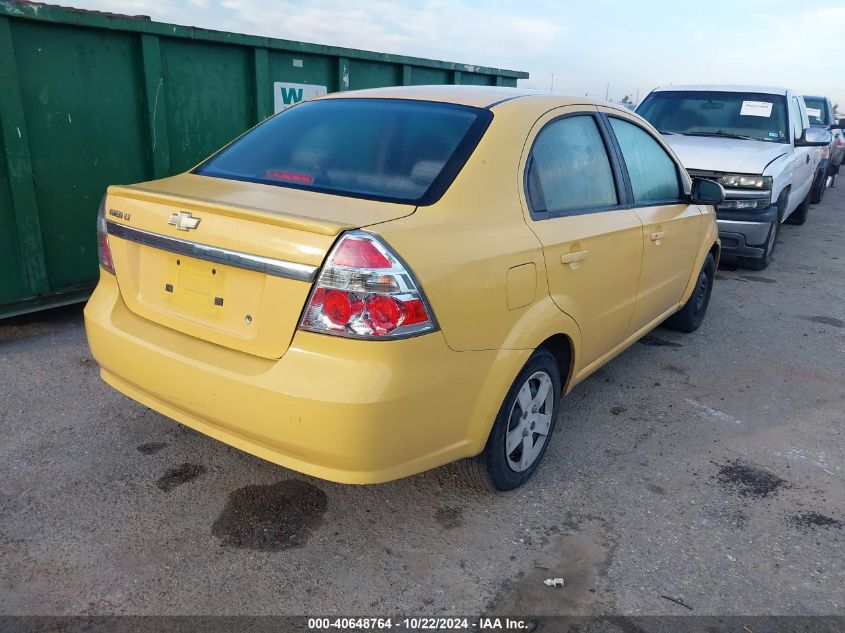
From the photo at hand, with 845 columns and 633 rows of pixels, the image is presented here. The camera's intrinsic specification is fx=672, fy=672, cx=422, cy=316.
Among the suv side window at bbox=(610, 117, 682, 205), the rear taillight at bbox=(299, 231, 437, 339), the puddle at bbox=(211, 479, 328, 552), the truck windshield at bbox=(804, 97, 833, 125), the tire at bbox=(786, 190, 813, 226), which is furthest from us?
the truck windshield at bbox=(804, 97, 833, 125)

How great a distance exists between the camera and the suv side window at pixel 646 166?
12.0 feet

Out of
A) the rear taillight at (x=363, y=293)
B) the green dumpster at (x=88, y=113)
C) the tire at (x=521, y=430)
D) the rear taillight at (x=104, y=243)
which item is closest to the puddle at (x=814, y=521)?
the tire at (x=521, y=430)

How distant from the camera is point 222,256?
2.28 metres

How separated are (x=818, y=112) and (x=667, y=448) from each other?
13.0m

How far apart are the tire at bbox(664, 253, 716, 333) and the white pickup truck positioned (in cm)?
214

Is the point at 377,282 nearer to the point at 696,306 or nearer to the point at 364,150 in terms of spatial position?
the point at 364,150

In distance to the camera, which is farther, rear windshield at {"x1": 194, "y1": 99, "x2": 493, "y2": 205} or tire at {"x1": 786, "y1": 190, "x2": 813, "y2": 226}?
tire at {"x1": 786, "y1": 190, "x2": 813, "y2": 226}

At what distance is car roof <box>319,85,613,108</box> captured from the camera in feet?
9.68

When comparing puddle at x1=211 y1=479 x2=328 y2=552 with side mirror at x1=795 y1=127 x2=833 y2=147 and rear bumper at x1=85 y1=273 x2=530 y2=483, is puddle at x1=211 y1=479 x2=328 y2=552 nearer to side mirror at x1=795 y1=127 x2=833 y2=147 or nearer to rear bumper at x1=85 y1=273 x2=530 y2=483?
rear bumper at x1=85 y1=273 x2=530 y2=483

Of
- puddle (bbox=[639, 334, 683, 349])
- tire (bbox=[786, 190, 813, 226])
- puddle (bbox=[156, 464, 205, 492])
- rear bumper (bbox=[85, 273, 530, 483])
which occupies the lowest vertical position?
tire (bbox=[786, 190, 813, 226])

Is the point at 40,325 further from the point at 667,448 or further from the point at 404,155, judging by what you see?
the point at 667,448

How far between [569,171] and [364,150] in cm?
96

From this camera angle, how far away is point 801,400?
13.7 ft

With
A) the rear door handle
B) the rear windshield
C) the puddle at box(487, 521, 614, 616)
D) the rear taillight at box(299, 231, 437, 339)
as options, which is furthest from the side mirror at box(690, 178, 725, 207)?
the rear taillight at box(299, 231, 437, 339)
